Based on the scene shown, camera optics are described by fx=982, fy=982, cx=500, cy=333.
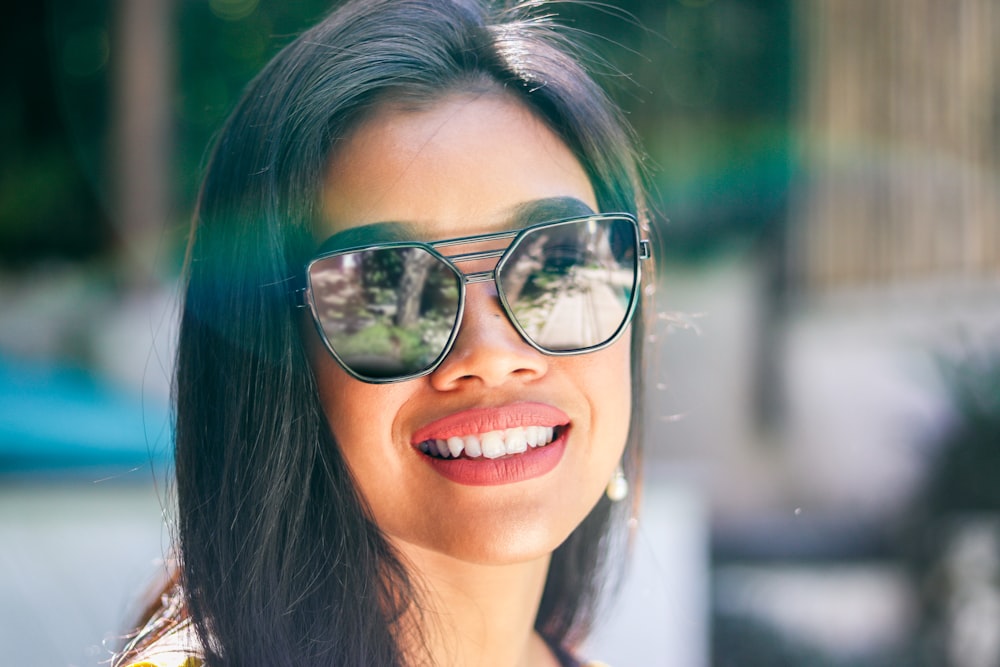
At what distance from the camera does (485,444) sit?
3.56 ft

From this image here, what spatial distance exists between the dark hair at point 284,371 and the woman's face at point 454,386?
3 centimetres

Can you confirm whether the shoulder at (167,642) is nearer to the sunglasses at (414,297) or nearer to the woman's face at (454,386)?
the woman's face at (454,386)

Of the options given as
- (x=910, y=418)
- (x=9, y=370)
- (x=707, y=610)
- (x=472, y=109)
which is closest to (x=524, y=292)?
(x=472, y=109)

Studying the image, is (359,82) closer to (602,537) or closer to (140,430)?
(602,537)

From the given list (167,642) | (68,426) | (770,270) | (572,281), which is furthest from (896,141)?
(167,642)

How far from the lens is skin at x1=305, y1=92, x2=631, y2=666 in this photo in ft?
3.55

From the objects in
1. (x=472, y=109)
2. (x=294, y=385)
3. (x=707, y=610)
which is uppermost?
(x=472, y=109)

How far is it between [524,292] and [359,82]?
0.99 feet

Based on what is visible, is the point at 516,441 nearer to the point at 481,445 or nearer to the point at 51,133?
the point at 481,445

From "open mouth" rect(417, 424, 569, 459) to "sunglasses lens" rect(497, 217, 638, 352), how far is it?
11 centimetres

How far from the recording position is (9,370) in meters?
4.28

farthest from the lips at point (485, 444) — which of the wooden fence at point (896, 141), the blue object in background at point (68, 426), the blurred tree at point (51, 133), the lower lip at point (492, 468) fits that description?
the blurred tree at point (51, 133)

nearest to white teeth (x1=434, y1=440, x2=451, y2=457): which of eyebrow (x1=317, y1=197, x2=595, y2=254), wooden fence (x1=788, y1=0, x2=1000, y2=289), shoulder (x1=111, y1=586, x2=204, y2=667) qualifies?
eyebrow (x1=317, y1=197, x2=595, y2=254)

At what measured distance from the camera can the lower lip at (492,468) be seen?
3.56 feet
